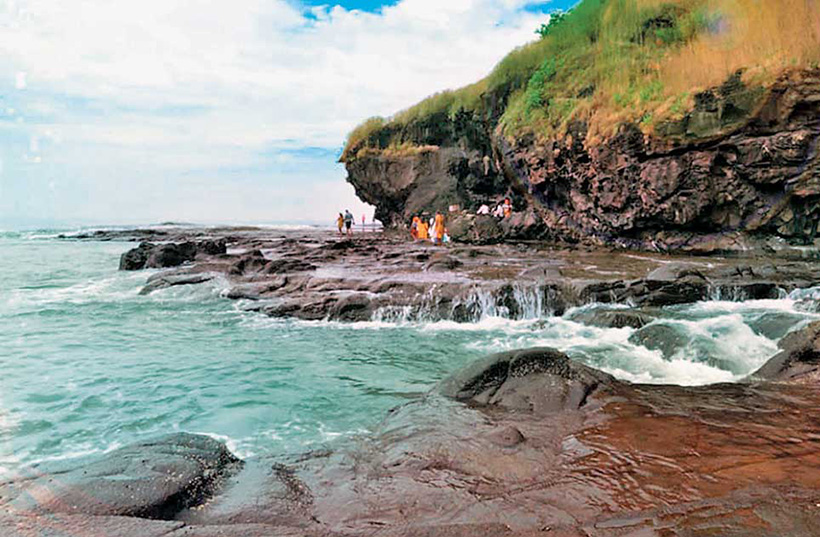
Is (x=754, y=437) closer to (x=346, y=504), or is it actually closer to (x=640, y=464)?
(x=640, y=464)

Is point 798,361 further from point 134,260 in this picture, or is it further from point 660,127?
point 134,260

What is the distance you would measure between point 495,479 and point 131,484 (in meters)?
2.39

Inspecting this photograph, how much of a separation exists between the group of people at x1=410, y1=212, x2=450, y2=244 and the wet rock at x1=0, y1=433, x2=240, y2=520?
→ 22109 mm

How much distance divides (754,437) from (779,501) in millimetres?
1252

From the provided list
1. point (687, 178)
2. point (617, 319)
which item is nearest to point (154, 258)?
point (617, 319)

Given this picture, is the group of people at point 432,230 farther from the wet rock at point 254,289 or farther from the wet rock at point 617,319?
the wet rock at point 617,319

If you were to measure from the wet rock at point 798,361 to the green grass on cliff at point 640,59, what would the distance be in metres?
13.9

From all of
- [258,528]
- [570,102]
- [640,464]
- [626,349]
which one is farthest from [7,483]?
[570,102]

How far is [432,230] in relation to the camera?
30359 mm

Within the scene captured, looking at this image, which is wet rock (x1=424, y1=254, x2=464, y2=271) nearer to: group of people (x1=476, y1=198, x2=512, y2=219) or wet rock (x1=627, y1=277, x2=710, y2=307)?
wet rock (x1=627, y1=277, x2=710, y2=307)

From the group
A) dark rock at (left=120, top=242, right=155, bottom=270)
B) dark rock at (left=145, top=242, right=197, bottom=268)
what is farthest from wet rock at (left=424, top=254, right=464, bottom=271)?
dark rock at (left=120, top=242, right=155, bottom=270)

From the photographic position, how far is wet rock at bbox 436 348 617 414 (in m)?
5.09

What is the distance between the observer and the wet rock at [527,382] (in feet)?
16.7

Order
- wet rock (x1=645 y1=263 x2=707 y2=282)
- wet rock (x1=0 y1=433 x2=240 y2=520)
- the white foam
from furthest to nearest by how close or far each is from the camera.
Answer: wet rock (x1=645 y1=263 x2=707 y2=282) < the white foam < wet rock (x1=0 y1=433 x2=240 y2=520)
